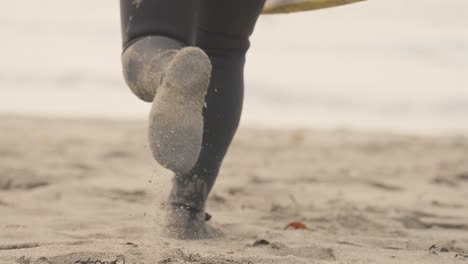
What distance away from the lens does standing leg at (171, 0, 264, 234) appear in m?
1.74

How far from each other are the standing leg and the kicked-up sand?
82 millimetres

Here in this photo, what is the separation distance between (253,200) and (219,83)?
2.83 feet

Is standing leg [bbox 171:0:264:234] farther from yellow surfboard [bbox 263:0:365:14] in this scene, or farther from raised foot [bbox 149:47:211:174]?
raised foot [bbox 149:47:211:174]

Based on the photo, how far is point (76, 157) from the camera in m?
3.38

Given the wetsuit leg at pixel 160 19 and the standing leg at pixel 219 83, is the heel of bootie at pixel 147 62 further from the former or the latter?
the standing leg at pixel 219 83

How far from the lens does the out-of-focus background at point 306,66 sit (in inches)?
247

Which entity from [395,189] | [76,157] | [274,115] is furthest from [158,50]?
[274,115]

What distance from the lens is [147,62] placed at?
54.8 inches

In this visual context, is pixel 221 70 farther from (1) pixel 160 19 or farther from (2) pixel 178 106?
(2) pixel 178 106

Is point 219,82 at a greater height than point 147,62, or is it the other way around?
point 147,62

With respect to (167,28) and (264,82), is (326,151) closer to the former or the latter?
(167,28)

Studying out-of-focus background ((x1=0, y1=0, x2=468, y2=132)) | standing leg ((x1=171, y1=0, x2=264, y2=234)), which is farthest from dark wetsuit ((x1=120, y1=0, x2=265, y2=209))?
out-of-focus background ((x1=0, y1=0, x2=468, y2=132))

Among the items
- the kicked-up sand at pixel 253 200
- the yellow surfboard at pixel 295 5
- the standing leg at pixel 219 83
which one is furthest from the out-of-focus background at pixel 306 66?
the standing leg at pixel 219 83

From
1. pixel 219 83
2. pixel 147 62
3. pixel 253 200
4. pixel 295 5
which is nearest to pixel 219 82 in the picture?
pixel 219 83
